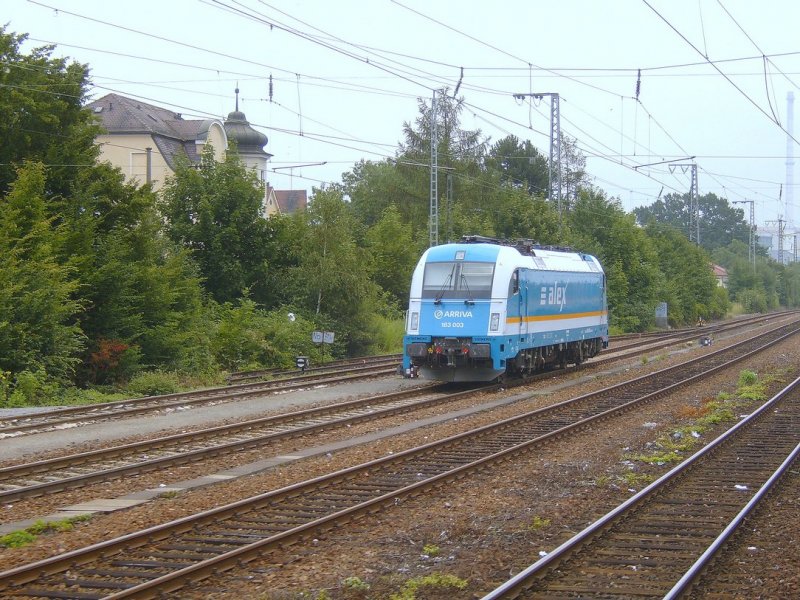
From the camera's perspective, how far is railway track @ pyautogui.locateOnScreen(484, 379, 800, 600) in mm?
7539

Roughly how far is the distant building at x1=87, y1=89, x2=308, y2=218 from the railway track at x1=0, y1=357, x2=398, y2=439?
17.8 meters

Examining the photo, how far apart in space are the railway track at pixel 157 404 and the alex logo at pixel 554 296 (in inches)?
194

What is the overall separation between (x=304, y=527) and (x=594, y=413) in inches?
408

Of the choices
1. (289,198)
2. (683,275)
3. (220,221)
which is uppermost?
(289,198)

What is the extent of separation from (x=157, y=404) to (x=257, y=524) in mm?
10571

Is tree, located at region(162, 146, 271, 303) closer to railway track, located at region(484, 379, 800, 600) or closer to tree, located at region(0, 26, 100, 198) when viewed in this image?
tree, located at region(0, 26, 100, 198)

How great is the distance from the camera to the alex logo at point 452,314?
72.4 feet

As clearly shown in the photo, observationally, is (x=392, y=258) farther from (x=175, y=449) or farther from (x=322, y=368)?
(x=175, y=449)

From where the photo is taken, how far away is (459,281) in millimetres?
22438

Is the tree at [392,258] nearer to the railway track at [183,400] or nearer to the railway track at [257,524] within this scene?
the railway track at [183,400]

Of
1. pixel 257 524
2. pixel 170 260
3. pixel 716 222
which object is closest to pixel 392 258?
pixel 170 260

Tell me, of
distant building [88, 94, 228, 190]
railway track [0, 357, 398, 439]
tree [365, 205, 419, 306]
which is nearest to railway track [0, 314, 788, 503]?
railway track [0, 357, 398, 439]

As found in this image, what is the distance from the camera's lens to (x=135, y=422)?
1712 cm

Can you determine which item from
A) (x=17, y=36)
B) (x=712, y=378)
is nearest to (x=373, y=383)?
(x=712, y=378)
